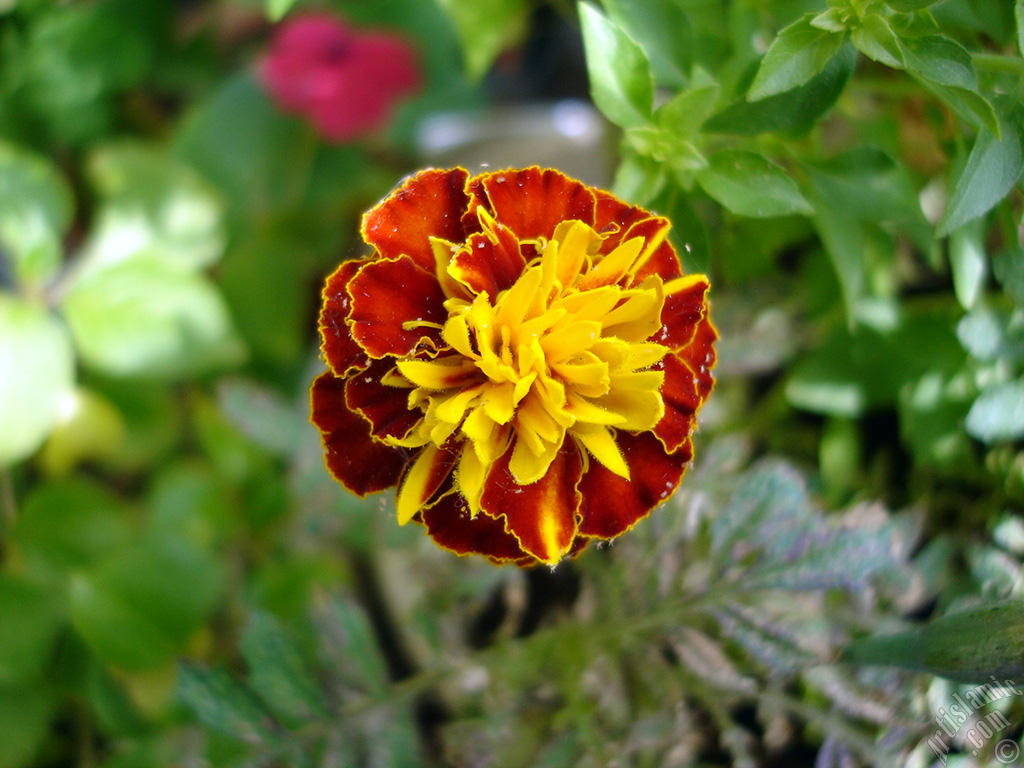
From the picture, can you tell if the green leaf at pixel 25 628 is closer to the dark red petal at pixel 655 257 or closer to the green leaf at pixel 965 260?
the dark red petal at pixel 655 257

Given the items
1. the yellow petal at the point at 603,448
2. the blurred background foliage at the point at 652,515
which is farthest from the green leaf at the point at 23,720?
the yellow petal at the point at 603,448

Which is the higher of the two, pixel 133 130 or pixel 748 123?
pixel 133 130

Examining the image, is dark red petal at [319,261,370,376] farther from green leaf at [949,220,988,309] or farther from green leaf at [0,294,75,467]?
green leaf at [0,294,75,467]

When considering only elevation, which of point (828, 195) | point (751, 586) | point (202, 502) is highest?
point (828, 195)

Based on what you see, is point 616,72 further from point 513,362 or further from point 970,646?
point 970,646

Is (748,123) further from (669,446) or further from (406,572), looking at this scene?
(406,572)

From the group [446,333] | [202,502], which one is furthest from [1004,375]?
[202,502]
